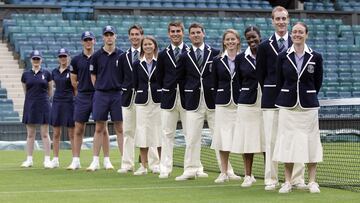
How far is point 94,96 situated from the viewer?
17.2 meters

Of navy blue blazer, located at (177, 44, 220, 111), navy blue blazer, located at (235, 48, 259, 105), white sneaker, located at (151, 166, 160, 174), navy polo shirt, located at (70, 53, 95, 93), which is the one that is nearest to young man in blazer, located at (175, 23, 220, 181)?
navy blue blazer, located at (177, 44, 220, 111)

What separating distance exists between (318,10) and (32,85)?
24.0 m

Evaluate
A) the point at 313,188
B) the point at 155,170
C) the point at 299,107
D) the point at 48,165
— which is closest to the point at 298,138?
the point at 299,107

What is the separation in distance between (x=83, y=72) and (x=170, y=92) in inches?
106

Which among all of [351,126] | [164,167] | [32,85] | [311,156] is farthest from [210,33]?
[311,156]

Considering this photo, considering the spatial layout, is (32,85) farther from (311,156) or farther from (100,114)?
(311,156)

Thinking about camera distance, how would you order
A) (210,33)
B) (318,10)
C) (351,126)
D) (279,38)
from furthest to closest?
(318,10) → (210,33) → (351,126) → (279,38)

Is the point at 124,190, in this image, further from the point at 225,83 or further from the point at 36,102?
the point at 36,102

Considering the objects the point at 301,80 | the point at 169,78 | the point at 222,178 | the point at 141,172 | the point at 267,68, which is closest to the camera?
the point at 301,80

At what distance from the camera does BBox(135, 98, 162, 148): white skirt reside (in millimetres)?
16141

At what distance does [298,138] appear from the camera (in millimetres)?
12516

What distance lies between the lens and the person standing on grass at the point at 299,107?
12523mm

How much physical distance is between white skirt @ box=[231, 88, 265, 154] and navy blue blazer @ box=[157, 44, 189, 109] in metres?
1.67

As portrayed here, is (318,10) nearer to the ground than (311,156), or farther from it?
farther from it
